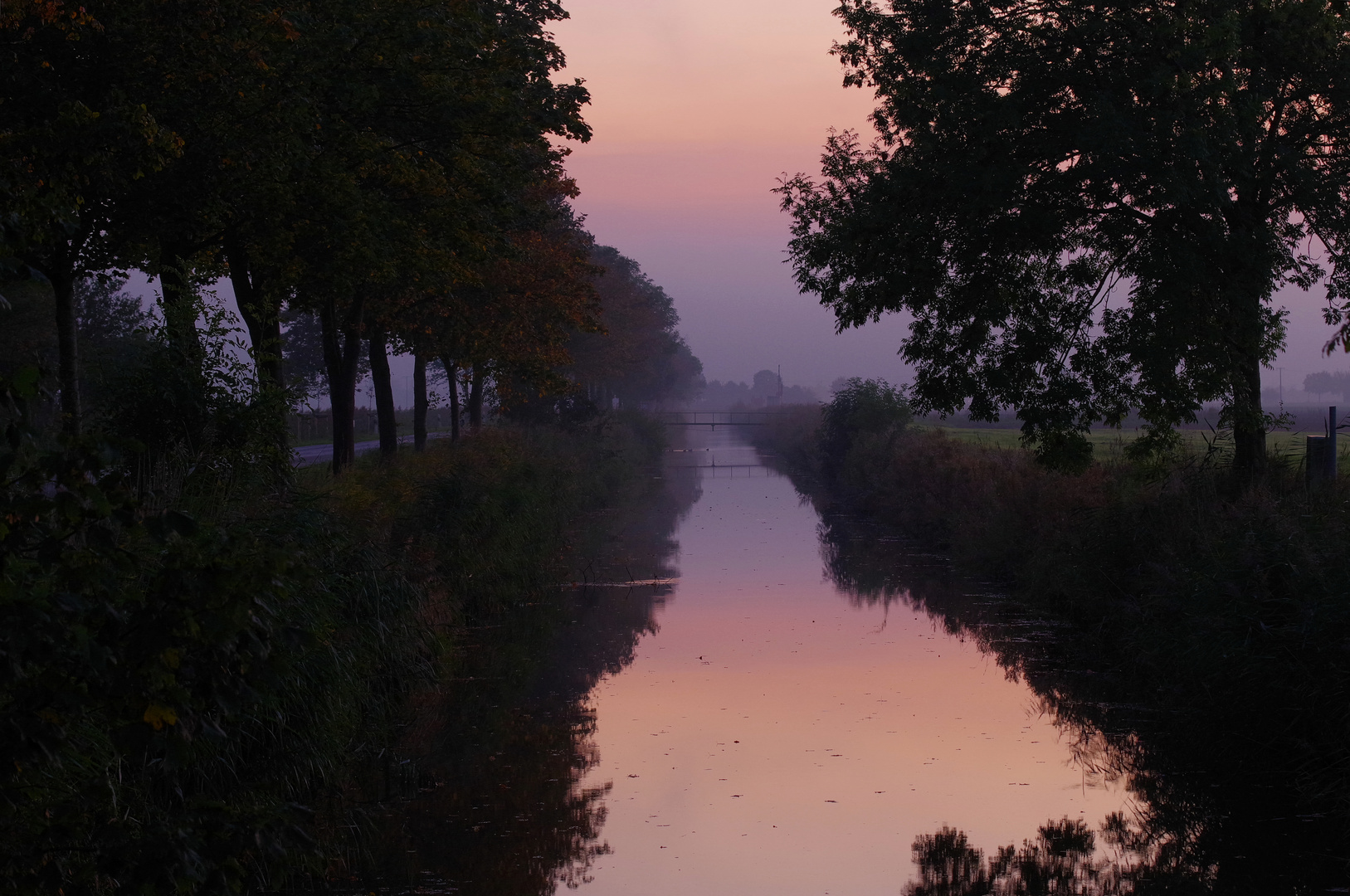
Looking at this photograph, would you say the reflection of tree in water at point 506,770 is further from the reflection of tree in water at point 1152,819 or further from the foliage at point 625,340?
the foliage at point 625,340

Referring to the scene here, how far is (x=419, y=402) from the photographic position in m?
31.9

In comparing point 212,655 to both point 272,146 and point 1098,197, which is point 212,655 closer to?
point 272,146

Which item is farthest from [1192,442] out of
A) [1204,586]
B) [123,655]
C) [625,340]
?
[625,340]

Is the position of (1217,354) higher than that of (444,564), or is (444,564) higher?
(1217,354)

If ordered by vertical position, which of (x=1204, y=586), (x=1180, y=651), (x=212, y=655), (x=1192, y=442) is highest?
(x=212, y=655)

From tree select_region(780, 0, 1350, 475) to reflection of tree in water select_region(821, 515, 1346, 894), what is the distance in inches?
150

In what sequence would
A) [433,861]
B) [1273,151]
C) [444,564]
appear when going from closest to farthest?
1. [433,861]
2. [1273,151]
3. [444,564]

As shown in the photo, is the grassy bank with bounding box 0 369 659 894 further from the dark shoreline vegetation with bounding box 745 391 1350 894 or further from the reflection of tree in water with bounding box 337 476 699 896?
the dark shoreline vegetation with bounding box 745 391 1350 894

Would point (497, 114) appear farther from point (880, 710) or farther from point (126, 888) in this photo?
point (126, 888)

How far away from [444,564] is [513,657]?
2.25 metres

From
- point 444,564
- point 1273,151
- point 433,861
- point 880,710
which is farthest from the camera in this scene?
point 444,564

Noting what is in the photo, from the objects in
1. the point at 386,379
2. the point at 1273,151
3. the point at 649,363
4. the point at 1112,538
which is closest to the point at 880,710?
the point at 1112,538

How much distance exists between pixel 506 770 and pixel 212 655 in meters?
7.50

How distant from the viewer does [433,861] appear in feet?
27.6
